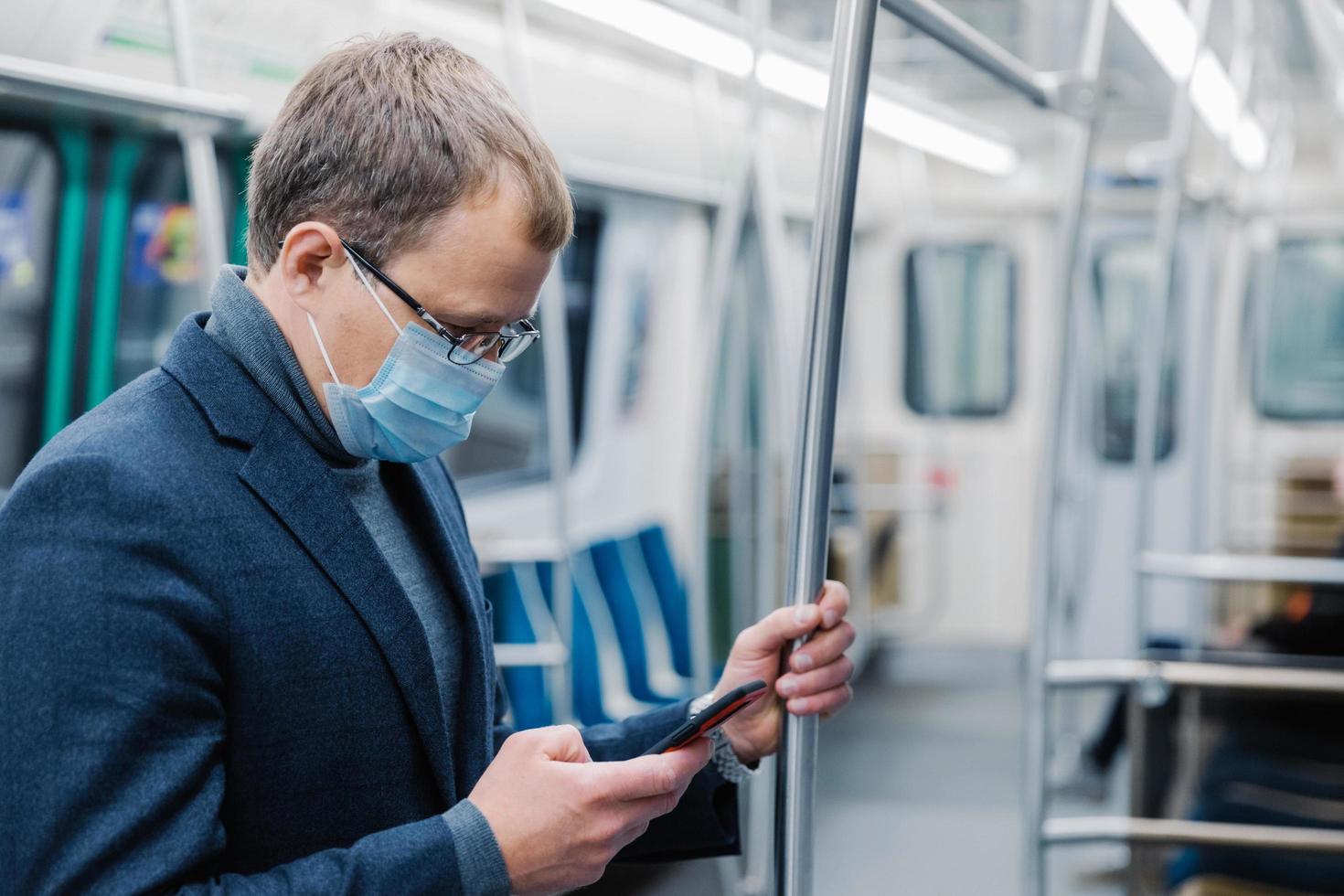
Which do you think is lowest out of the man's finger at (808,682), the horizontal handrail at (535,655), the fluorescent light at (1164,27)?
the horizontal handrail at (535,655)

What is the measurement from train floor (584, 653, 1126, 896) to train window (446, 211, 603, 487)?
1.68 metres

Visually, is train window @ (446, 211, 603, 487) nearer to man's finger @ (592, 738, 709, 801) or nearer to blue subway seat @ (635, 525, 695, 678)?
blue subway seat @ (635, 525, 695, 678)

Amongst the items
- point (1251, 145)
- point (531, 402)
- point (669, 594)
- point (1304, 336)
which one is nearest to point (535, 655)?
point (531, 402)

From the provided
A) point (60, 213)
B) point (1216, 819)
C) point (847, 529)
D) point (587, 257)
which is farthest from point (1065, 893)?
point (60, 213)

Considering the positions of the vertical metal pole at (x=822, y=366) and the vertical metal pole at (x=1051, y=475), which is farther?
the vertical metal pole at (x=1051, y=475)

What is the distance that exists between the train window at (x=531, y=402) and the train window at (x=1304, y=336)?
3.32 meters

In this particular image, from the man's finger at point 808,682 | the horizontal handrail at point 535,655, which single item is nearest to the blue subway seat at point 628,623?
the horizontal handrail at point 535,655

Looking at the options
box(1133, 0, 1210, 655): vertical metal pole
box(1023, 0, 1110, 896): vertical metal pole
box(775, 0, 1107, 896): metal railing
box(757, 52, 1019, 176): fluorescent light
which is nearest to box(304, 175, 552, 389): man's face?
box(775, 0, 1107, 896): metal railing

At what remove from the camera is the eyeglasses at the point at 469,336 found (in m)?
1.16

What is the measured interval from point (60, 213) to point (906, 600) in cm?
548

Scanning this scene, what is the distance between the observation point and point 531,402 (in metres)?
5.20

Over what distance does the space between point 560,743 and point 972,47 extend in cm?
99

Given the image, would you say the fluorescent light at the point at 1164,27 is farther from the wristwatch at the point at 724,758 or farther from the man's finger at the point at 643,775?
the man's finger at the point at 643,775

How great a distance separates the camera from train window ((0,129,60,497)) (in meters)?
2.86
